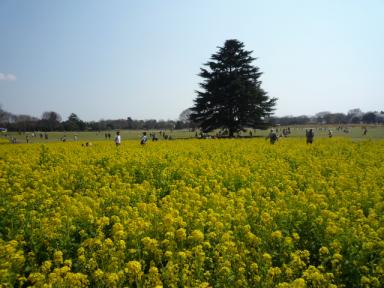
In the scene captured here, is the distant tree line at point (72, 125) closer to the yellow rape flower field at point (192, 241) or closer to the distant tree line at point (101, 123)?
the distant tree line at point (101, 123)

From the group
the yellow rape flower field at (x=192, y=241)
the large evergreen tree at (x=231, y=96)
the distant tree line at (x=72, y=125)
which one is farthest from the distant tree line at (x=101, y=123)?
the yellow rape flower field at (x=192, y=241)

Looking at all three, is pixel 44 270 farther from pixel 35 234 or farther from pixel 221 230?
pixel 221 230

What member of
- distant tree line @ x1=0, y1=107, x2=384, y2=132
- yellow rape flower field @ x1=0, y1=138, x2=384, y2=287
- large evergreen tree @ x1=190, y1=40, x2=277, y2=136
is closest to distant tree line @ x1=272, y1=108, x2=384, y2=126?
distant tree line @ x1=0, y1=107, x2=384, y2=132

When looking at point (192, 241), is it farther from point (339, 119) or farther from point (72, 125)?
point (339, 119)

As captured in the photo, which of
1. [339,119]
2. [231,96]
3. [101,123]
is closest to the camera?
[231,96]

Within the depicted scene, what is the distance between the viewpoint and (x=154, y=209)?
6266mm

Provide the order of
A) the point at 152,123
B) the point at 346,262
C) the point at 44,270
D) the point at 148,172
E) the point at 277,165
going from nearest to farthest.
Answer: the point at 44,270, the point at 346,262, the point at 148,172, the point at 277,165, the point at 152,123

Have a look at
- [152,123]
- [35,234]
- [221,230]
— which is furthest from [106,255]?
[152,123]

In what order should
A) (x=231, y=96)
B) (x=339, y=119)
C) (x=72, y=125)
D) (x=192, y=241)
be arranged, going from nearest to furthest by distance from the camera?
1. (x=192, y=241)
2. (x=231, y=96)
3. (x=72, y=125)
4. (x=339, y=119)

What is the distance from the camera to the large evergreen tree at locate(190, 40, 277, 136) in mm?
47344

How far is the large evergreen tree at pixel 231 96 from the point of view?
155 feet

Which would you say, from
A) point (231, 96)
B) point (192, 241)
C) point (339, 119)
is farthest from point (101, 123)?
point (192, 241)

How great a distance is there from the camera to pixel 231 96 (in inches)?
1864

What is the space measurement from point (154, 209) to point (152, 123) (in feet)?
428
